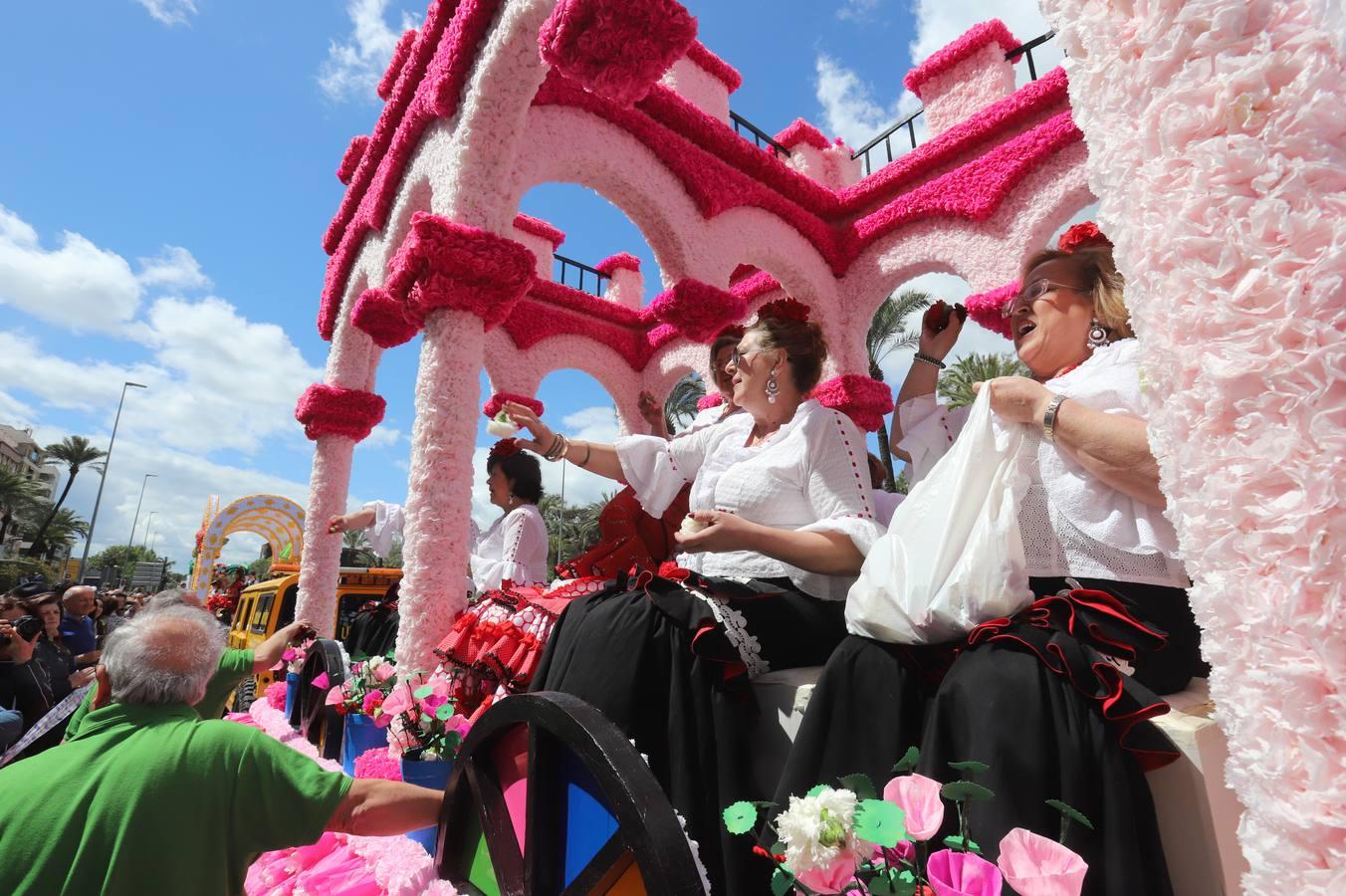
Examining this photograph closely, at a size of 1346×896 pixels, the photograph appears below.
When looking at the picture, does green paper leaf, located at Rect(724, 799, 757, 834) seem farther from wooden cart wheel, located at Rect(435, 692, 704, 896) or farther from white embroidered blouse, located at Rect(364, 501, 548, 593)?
white embroidered blouse, located at Rect(364, 501, 548, 593)

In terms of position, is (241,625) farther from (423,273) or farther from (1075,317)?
(1075,317)

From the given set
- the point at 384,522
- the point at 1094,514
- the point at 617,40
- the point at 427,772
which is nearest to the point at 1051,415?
the point at 1094,514

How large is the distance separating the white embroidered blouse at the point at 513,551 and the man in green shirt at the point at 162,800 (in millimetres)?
2222

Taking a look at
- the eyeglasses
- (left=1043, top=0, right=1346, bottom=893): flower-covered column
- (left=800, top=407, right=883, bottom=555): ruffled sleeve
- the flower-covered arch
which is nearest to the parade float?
(left=1043, top=0, right=1346, bottom=893): flower-covered column

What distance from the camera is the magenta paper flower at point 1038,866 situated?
69 centimetres

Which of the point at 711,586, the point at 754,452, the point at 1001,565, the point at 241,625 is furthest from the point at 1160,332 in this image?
the point at 241,625

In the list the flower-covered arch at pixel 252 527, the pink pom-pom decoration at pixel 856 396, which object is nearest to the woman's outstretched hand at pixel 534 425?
the pink pom-pom decoration at pixel 856 396

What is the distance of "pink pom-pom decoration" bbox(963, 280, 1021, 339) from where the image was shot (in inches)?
205

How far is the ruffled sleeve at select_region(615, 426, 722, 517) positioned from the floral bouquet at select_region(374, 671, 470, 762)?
41.5 inches

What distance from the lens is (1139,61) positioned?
94cm

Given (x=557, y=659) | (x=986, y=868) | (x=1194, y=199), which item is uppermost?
(x=1194, y=199)

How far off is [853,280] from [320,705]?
5.62 m

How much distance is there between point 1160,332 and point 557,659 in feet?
5.17

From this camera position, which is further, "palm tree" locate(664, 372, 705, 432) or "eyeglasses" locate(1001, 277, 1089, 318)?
"palm tree" locate(664, 372, 705, 432)
